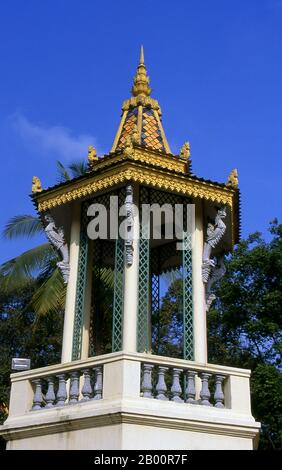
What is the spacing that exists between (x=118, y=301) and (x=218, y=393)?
2.06m

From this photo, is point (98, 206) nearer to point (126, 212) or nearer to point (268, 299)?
point (126, 212)

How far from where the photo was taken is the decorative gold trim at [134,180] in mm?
10289

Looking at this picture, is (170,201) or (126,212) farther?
(170,201)

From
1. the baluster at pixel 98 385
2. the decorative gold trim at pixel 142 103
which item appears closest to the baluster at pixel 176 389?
the baluster at pixel 98 385

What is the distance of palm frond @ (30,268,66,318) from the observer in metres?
17.7

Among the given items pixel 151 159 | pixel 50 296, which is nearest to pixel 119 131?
pixel 151 159

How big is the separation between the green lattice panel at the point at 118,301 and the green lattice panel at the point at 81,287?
→ 0.83 metres

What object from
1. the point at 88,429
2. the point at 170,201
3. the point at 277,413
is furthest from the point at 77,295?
the point at 277,413

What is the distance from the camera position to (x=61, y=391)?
9195 mm

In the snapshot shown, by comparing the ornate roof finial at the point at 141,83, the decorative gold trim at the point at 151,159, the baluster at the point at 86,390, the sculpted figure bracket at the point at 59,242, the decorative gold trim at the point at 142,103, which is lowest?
the baluster at the point at 86,390

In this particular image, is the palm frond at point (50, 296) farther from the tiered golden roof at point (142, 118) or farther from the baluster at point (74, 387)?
the baluster at point (74, 387)

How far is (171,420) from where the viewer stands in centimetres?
845
